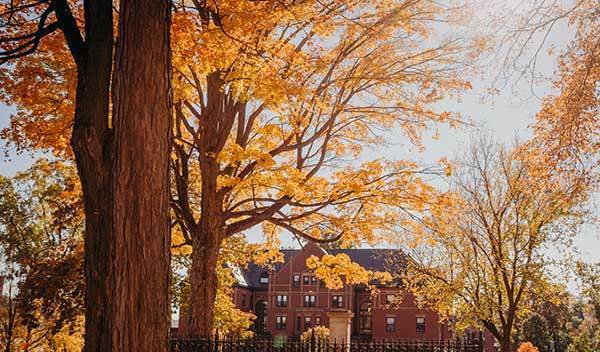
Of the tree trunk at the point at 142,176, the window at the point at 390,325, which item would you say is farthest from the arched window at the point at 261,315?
the tree trunk at the point at 142,176

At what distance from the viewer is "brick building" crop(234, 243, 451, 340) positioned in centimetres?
5306

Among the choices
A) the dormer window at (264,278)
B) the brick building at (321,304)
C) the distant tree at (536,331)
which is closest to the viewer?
the brick building at (321,304)

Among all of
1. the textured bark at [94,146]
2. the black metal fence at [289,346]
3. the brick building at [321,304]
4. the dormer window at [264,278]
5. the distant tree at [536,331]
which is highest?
the textured bark at [94,146]

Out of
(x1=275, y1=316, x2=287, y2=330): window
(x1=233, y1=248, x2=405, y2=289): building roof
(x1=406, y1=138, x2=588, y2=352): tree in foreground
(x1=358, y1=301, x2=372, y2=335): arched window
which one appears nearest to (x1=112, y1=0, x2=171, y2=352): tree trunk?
(x1=406, y1=138, x2=588, y2=352): tree in foreground

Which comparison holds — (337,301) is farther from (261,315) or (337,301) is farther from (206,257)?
(206,257)

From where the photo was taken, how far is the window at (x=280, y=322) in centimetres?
5681

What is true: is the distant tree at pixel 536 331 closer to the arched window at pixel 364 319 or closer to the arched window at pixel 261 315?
the arched window at pixel 364 319

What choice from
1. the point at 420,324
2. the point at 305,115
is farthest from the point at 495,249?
the point at 420,324

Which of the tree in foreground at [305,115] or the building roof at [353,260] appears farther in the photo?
the building roof at [353,260]

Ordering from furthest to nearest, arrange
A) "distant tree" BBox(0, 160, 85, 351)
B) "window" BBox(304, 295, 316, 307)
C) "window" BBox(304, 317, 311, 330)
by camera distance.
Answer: "window" BBox(304, 295, 316, 307)
"window" BBox(304, 317, 311, 330)
"distant tree" BBox(0, 160, 85, 351)

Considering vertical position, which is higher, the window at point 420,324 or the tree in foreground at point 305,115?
the tree in foreground at point 305,115

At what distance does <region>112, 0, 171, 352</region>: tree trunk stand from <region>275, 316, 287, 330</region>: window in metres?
52.6

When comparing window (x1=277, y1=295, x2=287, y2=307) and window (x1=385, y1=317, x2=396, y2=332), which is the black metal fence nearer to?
window (x1=385, y1=317, x2=396, y2=332)

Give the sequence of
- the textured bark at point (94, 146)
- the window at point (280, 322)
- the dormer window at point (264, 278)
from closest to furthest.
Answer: the textured bark at point (94, 146) → the window at point (280, 322) → the dormer window at point (264, 278)
